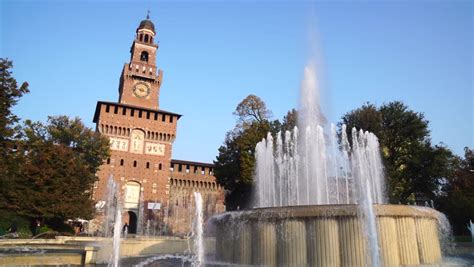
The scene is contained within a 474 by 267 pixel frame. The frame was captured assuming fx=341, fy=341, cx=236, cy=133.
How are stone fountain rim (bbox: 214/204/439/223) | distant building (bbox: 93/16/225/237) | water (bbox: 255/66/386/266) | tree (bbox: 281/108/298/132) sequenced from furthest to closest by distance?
distant building (bbox: 93/16/225/237) < tree (bbox: 281/108/298/132) < water (bbox: 255/66/386/266) < stone fountain rim (bbox: 214/204/439/223)

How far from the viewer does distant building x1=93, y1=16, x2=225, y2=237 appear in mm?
39344

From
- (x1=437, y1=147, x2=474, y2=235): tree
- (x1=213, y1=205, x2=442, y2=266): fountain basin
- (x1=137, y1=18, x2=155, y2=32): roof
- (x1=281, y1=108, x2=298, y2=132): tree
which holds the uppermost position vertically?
(x1=137, y1=18, x2=155, y2=32): roof

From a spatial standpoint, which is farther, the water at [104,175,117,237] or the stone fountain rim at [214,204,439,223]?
the water at [104,175,117,237]

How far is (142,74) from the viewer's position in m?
44.9

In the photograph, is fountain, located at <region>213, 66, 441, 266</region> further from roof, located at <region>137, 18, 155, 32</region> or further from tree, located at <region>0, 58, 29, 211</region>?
roof, located at <region>137, 18, 155, 32</region>

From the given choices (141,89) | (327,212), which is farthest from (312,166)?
(141,89)

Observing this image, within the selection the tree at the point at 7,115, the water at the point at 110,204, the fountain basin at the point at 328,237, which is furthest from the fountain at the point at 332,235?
the water at the point at 110,204

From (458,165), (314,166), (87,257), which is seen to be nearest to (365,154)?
(314,166)

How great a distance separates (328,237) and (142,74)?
41033 mm

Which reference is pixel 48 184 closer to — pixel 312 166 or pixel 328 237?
pixel 312 166

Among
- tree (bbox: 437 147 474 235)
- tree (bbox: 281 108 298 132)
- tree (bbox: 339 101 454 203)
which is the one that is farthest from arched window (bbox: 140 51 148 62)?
tree (bbox: 437 147 474 235)

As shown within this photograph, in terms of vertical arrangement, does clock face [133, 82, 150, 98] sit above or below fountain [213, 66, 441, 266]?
above

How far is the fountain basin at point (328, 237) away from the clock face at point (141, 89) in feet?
124

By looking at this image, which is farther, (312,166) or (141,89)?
(141,89)
